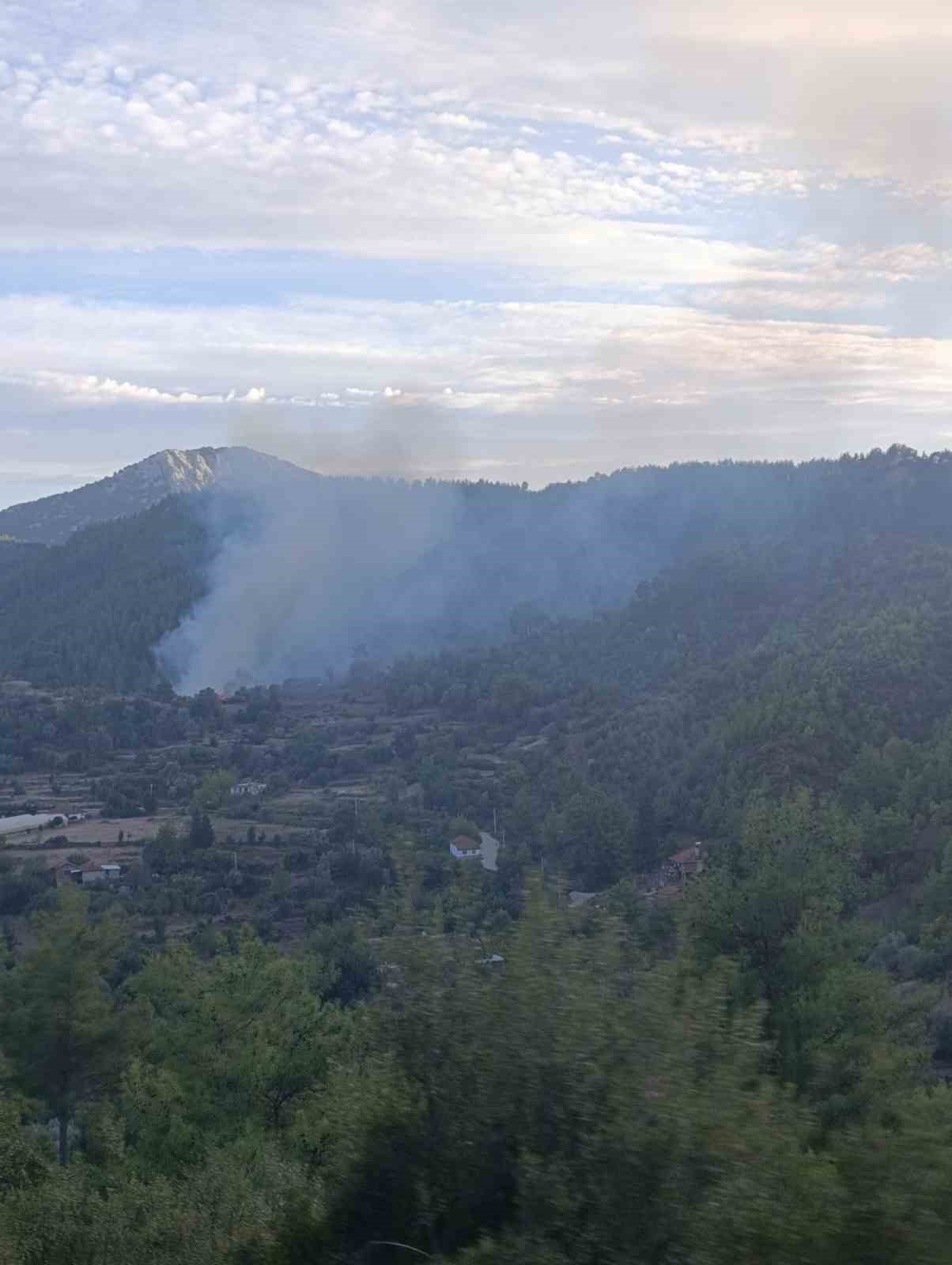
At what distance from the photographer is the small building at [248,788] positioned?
2202 inches

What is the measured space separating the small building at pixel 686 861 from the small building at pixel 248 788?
2278 centimetres

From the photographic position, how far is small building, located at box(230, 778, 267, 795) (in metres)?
55.9

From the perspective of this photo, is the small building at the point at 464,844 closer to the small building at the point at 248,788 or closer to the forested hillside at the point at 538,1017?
the forested hillside at the point at 538,1017

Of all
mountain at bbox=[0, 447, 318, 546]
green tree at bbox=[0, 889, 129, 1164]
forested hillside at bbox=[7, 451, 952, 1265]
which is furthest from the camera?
mountain at bbox=[0, 447, 318, 546]

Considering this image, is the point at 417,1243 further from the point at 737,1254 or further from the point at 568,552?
the point at 568,552

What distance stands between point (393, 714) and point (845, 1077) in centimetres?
6441

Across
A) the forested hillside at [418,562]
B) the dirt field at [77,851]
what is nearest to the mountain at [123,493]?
the forested hillside at [418,562]

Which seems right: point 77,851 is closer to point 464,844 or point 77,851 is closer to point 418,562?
point 464,844

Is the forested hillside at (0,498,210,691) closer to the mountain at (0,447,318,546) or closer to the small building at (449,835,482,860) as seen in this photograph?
the mountain at (0,447,318,546)

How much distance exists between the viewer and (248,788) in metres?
56.9

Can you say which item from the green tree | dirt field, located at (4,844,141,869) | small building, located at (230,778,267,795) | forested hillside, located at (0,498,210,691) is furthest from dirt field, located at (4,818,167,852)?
forested hillside, located at (0,498,210,691)

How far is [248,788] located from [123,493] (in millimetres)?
104521

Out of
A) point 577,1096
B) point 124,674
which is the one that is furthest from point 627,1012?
point 124,674

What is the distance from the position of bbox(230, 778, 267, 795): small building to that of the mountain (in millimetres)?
83568
